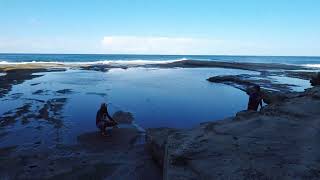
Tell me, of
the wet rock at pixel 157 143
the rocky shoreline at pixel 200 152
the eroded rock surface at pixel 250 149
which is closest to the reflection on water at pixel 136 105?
the rocky shoreline at pixel 200 152

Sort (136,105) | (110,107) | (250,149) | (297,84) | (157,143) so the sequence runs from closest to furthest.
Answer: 1. (250,149)
2. (157,143)
3. (110,107)
4. (136,105)
5. (297,84)

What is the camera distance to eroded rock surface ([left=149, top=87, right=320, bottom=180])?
21.2 ft

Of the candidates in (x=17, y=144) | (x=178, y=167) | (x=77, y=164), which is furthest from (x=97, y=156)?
(x=178, y=167)

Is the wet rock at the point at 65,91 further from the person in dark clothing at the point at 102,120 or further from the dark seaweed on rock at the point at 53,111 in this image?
the person in dark clothing at the point at 102,120

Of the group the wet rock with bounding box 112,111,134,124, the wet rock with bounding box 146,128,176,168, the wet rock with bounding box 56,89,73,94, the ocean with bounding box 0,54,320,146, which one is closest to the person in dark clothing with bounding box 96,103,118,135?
the ocean with bounding box 0,54,320,146

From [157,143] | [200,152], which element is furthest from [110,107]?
[200,152]

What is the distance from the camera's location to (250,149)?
737cm

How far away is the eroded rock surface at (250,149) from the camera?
21.2 ft

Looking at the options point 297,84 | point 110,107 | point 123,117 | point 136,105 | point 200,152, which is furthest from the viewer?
point 297,84

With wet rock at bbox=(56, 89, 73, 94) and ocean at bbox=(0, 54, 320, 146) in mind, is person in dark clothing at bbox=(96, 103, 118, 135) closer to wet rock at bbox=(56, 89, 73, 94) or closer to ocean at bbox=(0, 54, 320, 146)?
ocean at bbox=(0, 54, 320, 146)

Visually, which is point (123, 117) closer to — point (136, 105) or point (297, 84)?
point (136, 105)

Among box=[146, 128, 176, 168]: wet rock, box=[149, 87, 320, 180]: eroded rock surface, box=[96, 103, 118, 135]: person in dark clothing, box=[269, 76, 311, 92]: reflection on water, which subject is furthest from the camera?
box=[269, 76, 311, 92]: reflection on water

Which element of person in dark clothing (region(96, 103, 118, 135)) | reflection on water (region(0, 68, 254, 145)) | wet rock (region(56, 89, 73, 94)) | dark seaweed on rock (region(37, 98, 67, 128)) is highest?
person in dark clothing (region(96, 103, 118, 135))

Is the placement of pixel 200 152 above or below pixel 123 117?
above
